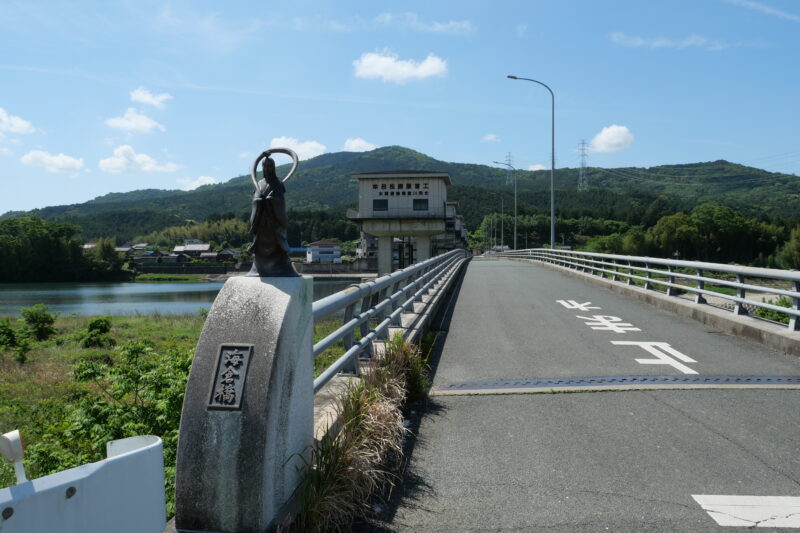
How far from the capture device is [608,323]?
12.3 meters

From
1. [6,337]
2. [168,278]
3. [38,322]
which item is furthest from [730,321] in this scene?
[168,278]

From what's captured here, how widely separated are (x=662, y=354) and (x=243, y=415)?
24.6 ft

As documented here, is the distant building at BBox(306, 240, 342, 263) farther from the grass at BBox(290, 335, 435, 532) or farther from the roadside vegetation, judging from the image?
the grass at BBox(290, 335, 435, 532)

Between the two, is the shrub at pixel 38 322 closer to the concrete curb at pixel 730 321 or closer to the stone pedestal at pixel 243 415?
the concrete curb at pixel 730 321

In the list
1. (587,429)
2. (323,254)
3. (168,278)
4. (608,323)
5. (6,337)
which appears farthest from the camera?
(323,254)

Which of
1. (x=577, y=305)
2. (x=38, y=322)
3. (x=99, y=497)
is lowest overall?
(x=38, y=322)

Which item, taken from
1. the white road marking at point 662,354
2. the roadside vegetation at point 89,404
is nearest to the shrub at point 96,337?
the roadside vegetation at point 89,404

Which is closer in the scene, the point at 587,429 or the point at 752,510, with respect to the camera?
the point at 752,510

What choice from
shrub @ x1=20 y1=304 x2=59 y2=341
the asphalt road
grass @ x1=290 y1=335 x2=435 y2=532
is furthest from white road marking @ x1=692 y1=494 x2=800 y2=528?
shrub @ x1=20 y1=304 x2=59 y2=341

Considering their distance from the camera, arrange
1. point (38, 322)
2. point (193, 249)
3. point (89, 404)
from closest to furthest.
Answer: point (89, 404), point (38, 322), point (193, 249)

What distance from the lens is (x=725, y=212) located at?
426 feet

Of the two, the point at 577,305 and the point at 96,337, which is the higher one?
the point at 577,305

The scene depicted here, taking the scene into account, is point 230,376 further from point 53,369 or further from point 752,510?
point 53,369

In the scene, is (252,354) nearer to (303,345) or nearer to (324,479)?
(303,345)
